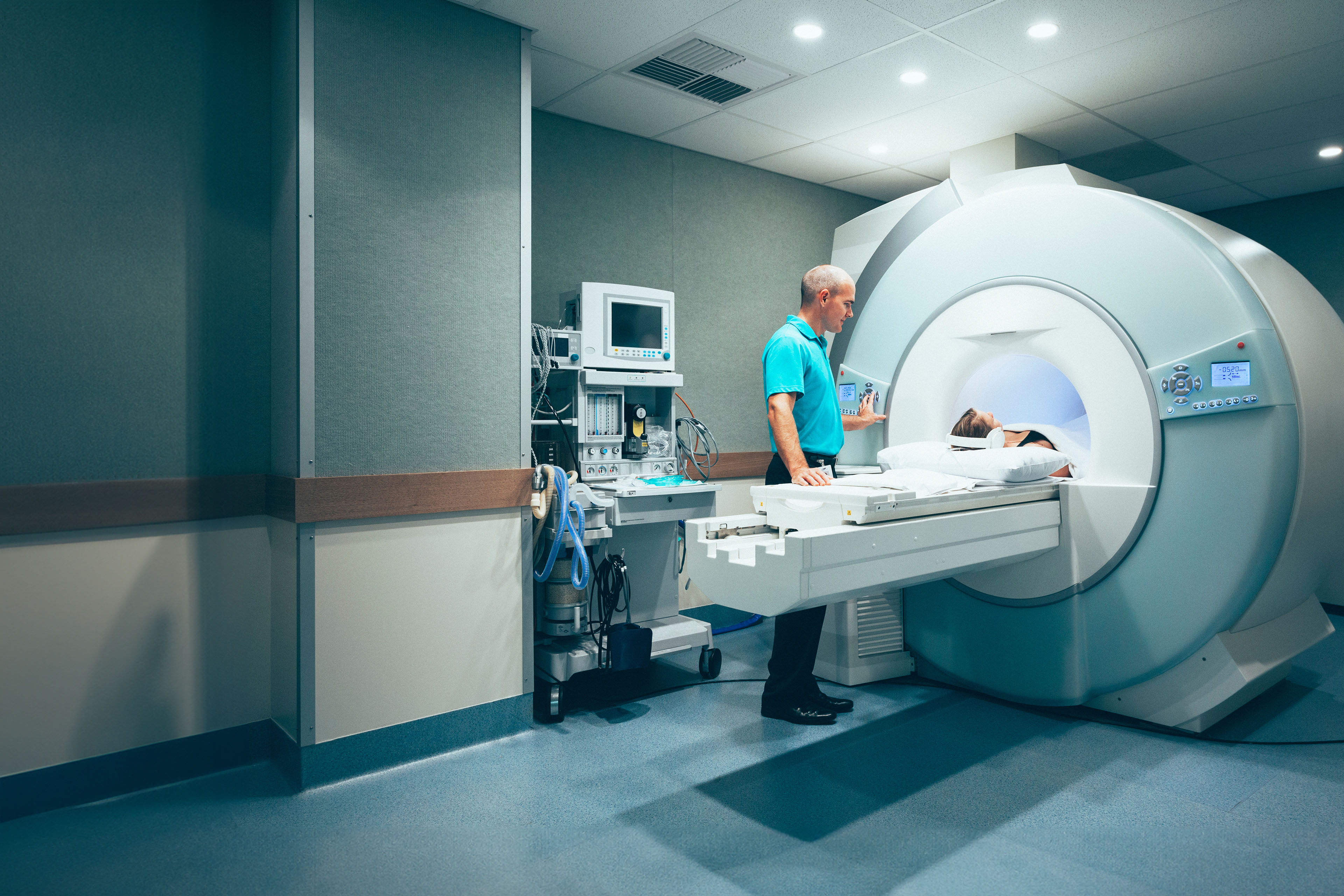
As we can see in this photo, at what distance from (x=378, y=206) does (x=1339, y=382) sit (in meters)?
3.10

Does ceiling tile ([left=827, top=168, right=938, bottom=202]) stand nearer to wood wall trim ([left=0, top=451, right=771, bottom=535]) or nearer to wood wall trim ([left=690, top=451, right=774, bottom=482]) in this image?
wood wall trim ([left=690, top=451, right=774, bottom=482])

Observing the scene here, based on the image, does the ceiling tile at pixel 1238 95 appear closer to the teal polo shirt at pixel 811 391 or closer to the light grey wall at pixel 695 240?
the light grey wall at pixel 695 240

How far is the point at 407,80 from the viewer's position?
241cm

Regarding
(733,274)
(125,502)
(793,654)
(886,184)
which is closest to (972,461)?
(793,654)

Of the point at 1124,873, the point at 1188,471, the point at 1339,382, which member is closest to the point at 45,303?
the point at 1124,873

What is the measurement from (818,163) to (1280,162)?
2.31 metres

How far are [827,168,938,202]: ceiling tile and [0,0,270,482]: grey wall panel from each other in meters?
3.08

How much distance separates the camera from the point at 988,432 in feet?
9.58

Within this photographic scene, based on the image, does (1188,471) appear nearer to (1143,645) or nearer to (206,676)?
(1143,645)

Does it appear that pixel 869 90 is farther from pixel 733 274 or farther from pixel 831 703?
pixel 831 703

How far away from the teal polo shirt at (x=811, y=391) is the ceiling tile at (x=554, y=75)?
49.7 inches

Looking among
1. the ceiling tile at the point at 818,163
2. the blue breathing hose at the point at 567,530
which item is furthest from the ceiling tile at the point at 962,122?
the blue breathing hose at the point at 567,530

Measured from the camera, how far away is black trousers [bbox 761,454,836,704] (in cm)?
269

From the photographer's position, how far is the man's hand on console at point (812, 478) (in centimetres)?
238
